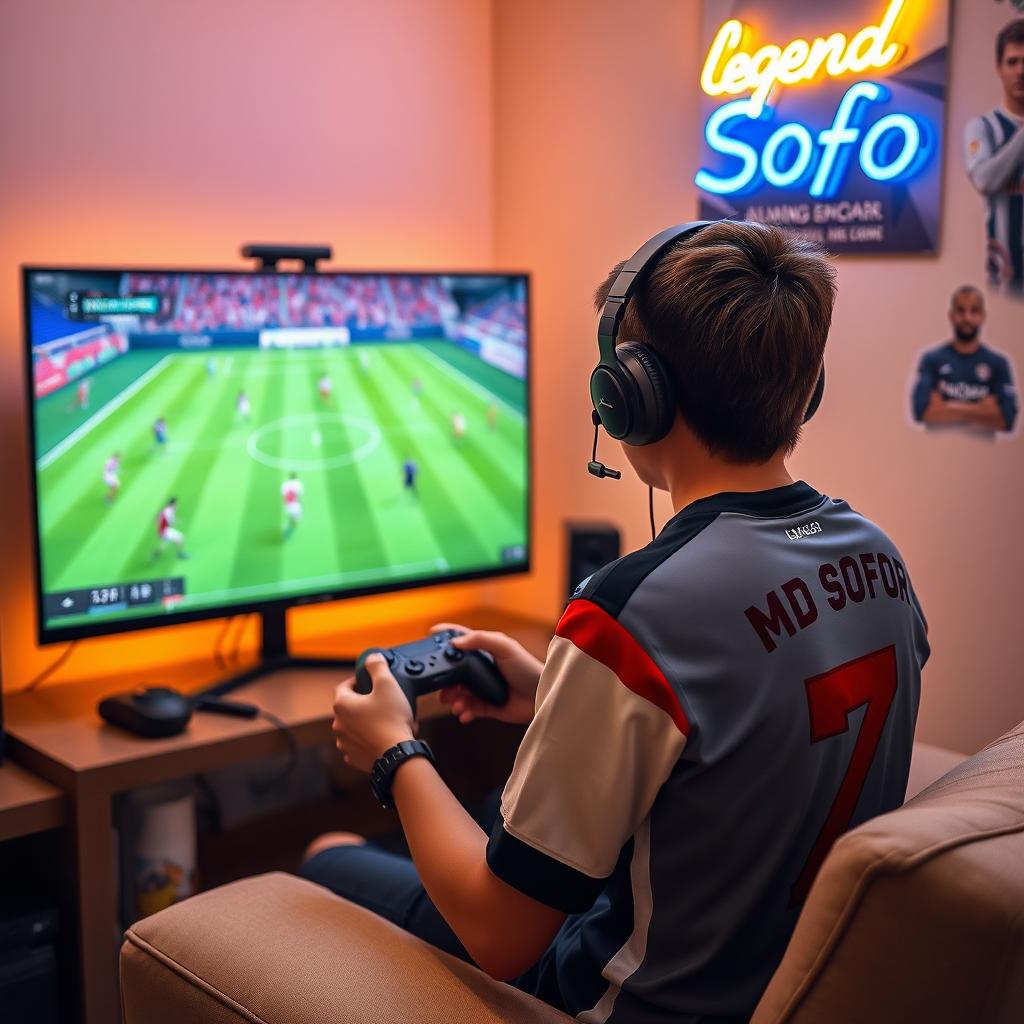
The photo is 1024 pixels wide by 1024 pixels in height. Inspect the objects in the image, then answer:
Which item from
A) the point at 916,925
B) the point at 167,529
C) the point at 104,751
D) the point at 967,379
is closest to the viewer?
the point at 916,925

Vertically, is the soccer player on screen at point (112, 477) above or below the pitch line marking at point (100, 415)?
below

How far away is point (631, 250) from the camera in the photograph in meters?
2.90

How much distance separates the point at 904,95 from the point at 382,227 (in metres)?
1.29

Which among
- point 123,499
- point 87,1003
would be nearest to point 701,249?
point 123,499

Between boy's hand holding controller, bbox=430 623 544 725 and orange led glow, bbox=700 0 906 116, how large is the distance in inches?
57.3

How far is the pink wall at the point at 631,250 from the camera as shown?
2.29 m

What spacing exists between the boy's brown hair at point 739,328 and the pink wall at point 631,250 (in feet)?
3.85

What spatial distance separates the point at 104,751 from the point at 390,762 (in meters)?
0.94

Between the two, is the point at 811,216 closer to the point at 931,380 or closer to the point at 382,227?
the point at 931,380

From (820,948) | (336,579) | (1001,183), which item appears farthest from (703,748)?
(336,579)

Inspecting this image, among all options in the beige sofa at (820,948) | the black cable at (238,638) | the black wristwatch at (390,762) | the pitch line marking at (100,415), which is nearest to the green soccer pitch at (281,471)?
the pitch line marking at (100,415)

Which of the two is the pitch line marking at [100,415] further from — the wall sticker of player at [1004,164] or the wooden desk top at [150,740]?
the wall sticker of player at [1004,164]

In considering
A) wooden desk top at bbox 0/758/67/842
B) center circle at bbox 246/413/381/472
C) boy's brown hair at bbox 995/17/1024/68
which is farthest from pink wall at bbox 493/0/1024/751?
wooden desk top at bbox 0/758/67/842

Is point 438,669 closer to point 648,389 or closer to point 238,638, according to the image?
point 648,389
